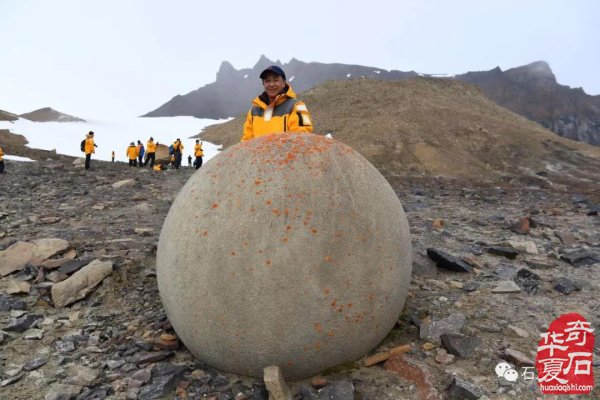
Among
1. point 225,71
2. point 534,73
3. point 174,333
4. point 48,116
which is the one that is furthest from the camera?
point 225,71

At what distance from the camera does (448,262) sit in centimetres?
571

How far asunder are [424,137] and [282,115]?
24002 mm

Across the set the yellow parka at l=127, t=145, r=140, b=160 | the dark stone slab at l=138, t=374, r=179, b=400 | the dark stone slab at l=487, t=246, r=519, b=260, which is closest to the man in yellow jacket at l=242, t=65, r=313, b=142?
the dark stone slab at l=138, t=374, r=179, b=400

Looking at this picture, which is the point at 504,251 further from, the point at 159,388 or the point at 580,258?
the point at 159,388

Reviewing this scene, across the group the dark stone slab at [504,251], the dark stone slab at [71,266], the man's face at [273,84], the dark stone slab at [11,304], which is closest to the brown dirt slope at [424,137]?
the dark stone slab at [504,251]

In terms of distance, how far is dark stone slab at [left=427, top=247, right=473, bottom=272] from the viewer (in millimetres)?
5656

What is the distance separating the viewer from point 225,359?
11.0 ft

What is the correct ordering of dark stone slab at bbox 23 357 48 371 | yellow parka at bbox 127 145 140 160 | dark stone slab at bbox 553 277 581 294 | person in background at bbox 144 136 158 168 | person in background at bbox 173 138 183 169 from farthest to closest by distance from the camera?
person in background at bbox 173 138 183 169 → person in background at bbox 144 136 158 168 → yellow parka at bbox 127 145 140 160 → dark stone slab at bbox 553 277 581 294 → dark stone slab at bbox 23 357 48 371

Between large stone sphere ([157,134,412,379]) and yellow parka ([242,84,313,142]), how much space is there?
93 centimetres

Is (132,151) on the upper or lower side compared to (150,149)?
lower

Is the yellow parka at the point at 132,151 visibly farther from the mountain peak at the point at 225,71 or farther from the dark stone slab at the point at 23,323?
the mountain peak at the point at 225,71

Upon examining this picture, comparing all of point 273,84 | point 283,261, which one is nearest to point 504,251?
point 273,84

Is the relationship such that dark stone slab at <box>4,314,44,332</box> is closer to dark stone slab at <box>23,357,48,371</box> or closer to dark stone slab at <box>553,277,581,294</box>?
dark stone slab at <box>23,357,48,371</box>

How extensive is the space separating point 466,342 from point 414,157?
21393mm
